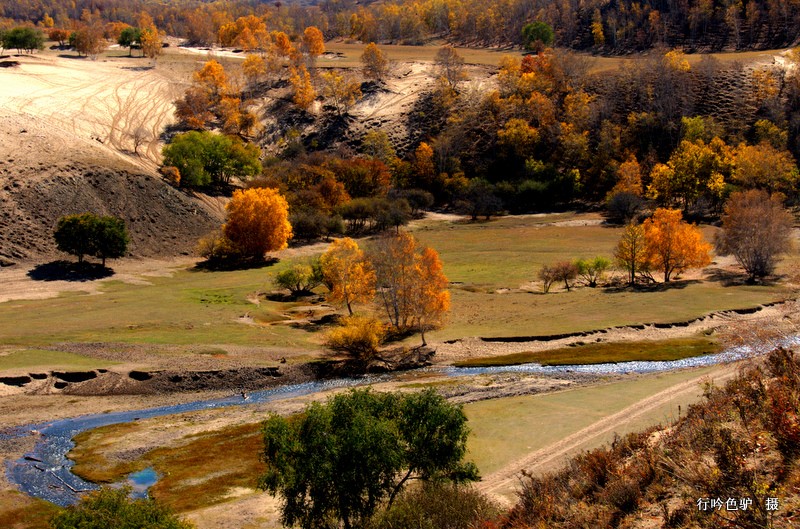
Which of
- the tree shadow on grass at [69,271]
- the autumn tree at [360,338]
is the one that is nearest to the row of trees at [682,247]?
the autumn tree at [360,338]

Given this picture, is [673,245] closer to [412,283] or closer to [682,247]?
[682,247]

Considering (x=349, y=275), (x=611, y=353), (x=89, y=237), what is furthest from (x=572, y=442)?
(x=89, y=237)

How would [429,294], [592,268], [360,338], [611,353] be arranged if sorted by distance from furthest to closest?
[592,268] → [429,294] → [360,338] → [611,353]

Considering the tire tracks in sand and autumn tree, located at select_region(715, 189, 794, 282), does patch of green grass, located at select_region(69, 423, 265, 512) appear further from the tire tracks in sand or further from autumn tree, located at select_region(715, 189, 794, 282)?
autumn tree, located at select_region(715, 189, 794, 282)

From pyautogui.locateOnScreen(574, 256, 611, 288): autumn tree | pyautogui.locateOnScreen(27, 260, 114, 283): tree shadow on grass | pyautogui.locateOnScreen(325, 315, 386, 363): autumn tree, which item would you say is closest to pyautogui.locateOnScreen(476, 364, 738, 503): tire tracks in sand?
pyautogui.locateOnScreen(325, 315, 386, 363): autumn tree

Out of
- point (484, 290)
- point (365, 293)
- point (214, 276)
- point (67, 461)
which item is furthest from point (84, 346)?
point (484, 290)

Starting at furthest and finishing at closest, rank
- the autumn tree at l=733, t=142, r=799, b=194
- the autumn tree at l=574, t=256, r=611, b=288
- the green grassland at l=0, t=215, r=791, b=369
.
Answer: the autumn tree at l=733, t=142, r=799, b=194, the autumn tree at l=574, t=256, r=611, b=288, the green grassland at l=0, t=215, r=791, b=369
